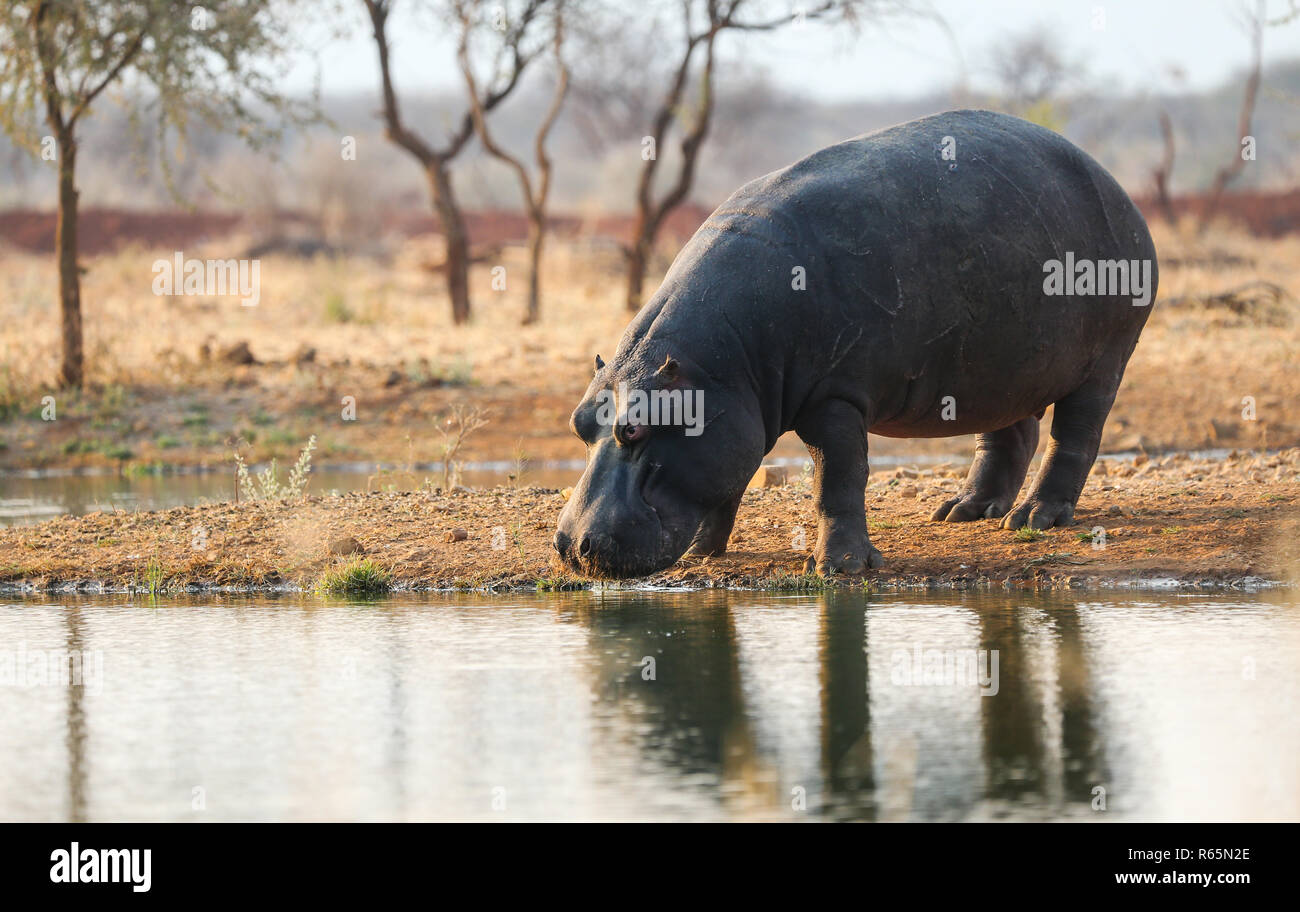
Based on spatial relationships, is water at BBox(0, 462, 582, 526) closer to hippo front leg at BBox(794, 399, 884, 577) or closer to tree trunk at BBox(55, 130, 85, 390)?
tree trunk at BBox(55, 130, 85, 390)

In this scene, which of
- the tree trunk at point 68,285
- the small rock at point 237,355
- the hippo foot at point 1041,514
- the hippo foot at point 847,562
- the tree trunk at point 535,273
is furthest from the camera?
the tree trunk at point 535,273

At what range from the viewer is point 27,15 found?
16719mm

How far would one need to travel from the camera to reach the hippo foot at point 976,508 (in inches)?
376

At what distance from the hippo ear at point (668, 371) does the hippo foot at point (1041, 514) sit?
2609 millimetres

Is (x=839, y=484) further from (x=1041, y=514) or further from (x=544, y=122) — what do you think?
(x=544, y=122)

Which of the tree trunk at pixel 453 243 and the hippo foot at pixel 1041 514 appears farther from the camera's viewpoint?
the tree trunk at pixel 453 243

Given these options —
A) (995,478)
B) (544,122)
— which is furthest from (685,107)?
(995,478)

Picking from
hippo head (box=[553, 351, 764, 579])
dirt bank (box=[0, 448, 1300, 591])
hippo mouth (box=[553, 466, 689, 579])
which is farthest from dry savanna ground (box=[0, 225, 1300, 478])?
hippo mouth (box=[553, 466, 689, 579])

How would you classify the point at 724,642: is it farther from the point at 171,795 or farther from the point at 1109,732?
the point at 171,795

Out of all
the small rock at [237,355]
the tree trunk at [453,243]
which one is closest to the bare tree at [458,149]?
the tree trunk at [453,243]

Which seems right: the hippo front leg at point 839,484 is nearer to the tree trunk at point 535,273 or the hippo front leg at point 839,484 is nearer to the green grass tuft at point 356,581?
the green grass tuft at point 356,581
